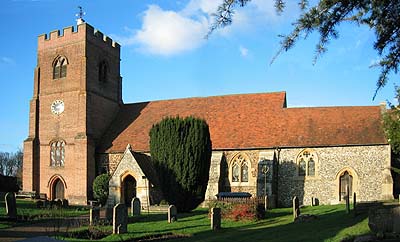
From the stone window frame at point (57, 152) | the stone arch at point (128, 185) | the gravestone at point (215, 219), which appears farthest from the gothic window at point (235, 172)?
the stone window frame at point (57, 152)

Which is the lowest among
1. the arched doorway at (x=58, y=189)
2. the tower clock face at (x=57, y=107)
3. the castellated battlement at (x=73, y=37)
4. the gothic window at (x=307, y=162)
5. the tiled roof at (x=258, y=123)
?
the arched doorway at (x=58, y=189)

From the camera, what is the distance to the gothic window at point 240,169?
31.5 meters

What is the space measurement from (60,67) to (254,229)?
25.0 metres

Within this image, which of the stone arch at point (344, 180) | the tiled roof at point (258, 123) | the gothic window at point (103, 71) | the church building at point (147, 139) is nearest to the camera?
the stone arch at point (344, 180)

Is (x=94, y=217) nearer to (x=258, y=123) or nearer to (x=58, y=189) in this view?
(x=258, y=123)

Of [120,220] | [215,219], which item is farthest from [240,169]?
[120,220]

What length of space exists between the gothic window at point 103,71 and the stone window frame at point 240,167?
1393 centimetres

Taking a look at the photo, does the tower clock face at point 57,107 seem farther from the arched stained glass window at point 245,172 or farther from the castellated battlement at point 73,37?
the arched stained glass window at point 245,172

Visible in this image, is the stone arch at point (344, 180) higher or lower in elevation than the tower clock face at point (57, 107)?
lower

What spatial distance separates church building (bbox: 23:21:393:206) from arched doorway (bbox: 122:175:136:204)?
0.07 meters

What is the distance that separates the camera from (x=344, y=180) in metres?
29.8

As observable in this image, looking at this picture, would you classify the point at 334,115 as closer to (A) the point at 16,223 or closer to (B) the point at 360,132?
(B) the point at 360,132

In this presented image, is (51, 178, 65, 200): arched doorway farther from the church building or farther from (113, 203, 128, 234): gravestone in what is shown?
(113, 203, 128, 234): gravestone

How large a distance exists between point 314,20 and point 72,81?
3330 centimetres
